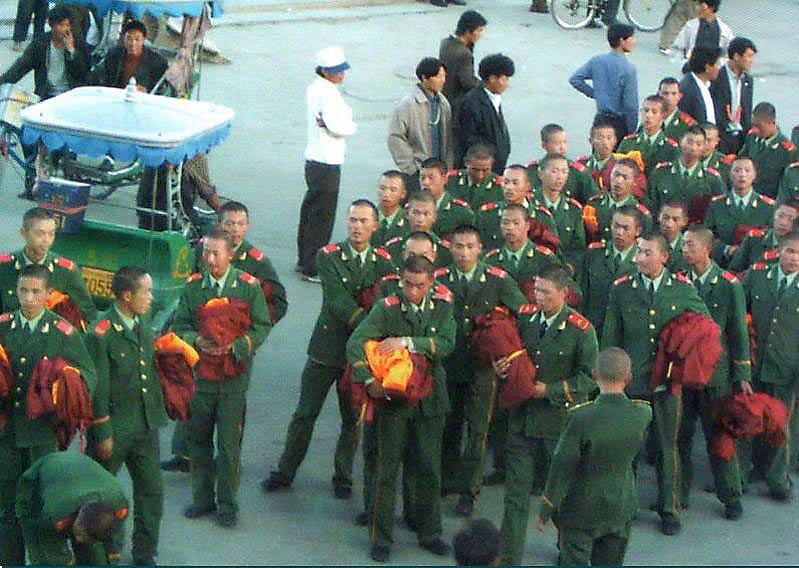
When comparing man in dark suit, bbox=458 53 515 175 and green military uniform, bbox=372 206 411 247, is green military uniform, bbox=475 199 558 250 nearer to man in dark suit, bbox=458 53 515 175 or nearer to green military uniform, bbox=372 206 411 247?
green military uniform, bbox=372 206 411 247

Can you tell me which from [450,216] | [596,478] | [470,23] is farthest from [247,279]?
[470,23]

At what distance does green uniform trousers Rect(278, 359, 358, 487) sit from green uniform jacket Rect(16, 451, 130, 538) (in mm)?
2469

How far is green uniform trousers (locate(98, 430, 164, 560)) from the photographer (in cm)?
1023

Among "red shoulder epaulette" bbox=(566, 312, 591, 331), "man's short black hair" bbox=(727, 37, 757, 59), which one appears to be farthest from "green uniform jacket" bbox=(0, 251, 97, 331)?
"man's short black hair" bbox=(727, 37, 757, 59)

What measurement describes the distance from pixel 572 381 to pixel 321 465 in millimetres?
2200

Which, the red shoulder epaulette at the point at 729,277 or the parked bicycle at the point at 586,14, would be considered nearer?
the red shoulder epaulette at the point at 729,277

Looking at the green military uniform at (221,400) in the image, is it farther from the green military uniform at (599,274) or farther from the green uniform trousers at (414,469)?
the green military uniform at (599,274)

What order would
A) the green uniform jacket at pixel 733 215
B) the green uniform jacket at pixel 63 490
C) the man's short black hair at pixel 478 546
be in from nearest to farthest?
the man's short black hair at pixel 478 546 < the green uniform jacket at pixel 63 490 < the green uniform jacket at pixel 733 215

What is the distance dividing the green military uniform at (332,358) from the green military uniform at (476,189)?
2.02 metres

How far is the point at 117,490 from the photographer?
8898mm

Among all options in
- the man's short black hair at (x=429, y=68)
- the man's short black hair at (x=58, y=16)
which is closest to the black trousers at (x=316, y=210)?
the man's short black hair at (x=429, y=68)

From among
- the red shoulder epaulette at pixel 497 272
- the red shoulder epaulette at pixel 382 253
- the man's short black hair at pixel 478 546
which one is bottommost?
the red shoulder epaulette at pixel 382 253

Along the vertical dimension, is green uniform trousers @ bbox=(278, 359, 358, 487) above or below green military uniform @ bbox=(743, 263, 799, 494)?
below

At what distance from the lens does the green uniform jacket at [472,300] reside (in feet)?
37.0
